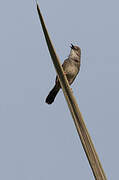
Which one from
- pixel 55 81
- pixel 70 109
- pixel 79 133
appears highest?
pixel 55 81

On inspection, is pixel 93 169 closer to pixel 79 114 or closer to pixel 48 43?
pixel 79 114

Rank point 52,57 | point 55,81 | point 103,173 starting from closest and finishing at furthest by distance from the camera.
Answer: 1. point 103,173
2. point 52,57
3. point 55,81

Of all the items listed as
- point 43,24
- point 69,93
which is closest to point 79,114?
point 69,93

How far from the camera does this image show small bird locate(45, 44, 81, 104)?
800 centimetres

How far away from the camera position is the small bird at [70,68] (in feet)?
26.2

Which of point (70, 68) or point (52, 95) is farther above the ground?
point (70, 68)

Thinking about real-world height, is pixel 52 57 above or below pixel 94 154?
above

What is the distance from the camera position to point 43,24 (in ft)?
6.55

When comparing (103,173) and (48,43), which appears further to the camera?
(48,43)

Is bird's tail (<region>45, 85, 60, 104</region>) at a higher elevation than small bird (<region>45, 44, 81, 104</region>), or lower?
lower

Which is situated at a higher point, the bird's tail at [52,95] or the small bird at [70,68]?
the small bird at [70,68]

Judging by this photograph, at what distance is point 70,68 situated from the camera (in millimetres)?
8023

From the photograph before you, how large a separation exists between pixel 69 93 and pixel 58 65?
0.16 m

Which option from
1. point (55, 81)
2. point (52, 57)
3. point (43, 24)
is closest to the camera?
point (43, 24)
